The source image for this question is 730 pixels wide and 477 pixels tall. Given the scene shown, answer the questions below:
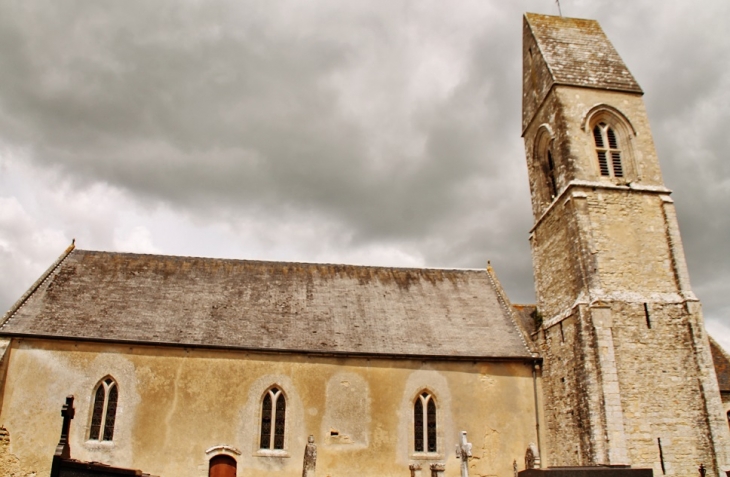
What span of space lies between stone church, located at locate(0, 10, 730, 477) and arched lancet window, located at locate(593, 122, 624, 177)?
0.07m

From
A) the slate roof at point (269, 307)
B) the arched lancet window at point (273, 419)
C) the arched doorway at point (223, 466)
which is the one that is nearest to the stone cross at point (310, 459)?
the arched lancet window at point (273, 419)

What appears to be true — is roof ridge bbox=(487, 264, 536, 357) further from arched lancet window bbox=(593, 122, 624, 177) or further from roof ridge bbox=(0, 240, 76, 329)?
roof ridge bbox=(0, 240, 76, 329)

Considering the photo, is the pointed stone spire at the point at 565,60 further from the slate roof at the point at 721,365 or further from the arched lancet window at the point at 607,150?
the slate roof at the point at 721,365

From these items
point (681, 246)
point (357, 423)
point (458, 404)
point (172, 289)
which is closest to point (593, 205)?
point (681, 246)

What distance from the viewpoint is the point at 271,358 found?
18828mm

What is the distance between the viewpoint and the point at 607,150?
66.1ft

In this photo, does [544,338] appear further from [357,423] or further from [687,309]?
[357,423]

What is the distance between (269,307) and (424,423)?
23.6ft

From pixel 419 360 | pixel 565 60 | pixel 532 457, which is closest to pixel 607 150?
pixel 565 60

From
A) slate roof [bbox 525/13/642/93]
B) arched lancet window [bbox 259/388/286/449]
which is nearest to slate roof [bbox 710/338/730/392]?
slate roof [bbox 525/13/642/93]

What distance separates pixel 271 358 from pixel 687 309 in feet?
45.0

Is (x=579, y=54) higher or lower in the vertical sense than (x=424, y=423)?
higher

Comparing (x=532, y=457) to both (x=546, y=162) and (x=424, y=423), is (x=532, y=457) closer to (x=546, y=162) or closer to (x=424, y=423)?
(x=424, y=423)

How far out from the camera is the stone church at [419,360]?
16.6 metres
